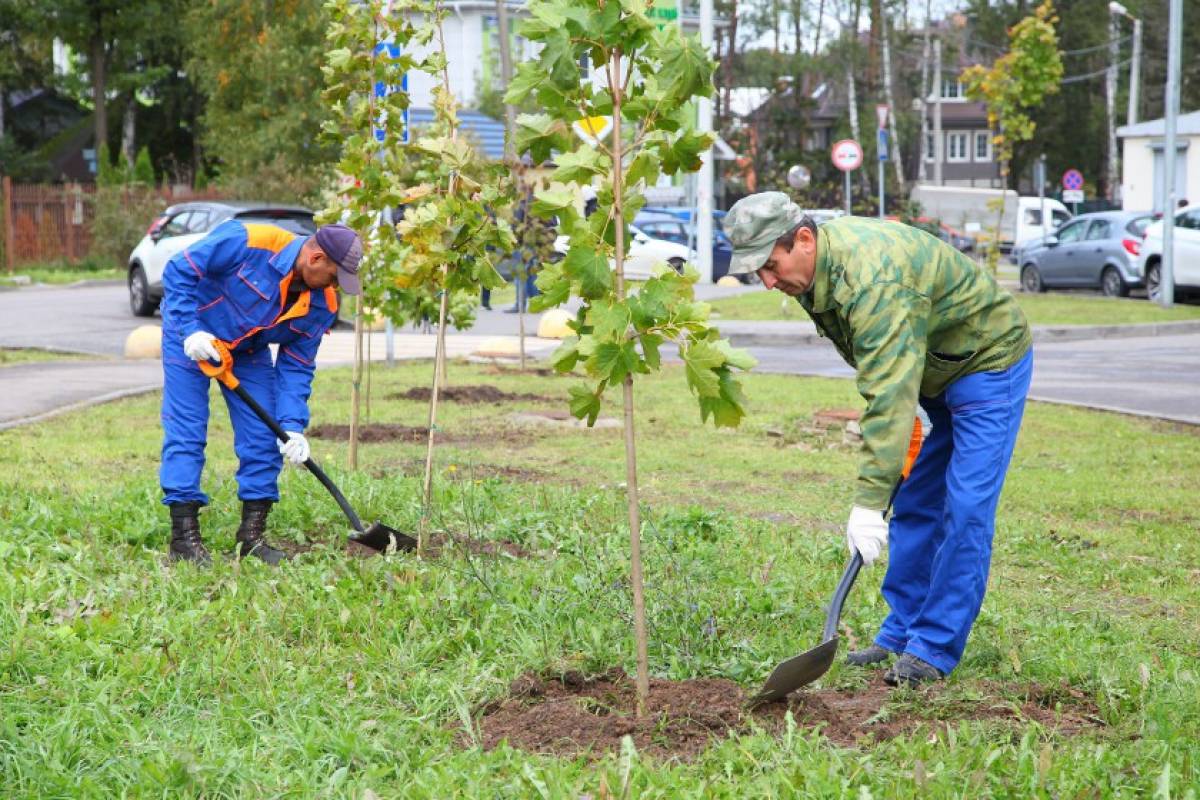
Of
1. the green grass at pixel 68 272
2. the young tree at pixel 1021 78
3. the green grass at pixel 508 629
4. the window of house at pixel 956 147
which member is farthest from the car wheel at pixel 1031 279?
the window of house at pixel 956 147

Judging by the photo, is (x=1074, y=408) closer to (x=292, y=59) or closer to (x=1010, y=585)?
(x=1010, y=585)

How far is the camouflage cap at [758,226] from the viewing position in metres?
4.33

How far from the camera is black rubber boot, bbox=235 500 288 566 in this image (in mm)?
6469

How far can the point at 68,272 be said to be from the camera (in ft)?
109

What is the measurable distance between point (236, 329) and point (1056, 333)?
15.4m

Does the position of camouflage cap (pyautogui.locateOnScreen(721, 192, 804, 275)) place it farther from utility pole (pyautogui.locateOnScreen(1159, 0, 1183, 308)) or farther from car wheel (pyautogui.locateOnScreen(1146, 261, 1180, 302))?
car wheel (pyautogui.locateOnScreen(1146, 261, 1180, 302))

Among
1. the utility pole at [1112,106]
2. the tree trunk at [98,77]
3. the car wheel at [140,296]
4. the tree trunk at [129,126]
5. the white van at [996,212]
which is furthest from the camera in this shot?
the utility pole at [1112,106]

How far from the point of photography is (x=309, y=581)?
19.0 ft

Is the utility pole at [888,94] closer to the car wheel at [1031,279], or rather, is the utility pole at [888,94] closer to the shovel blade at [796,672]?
the car wheel at [1031,279]

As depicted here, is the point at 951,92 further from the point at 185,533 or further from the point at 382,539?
the point at 185,533

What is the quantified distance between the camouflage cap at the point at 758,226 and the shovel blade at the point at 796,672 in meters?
1.11

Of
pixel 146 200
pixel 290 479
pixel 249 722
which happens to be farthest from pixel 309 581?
pixel 146 200

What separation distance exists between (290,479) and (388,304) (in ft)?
12.4

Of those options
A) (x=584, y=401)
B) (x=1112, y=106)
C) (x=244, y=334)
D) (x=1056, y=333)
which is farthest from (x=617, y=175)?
(x=1112, y=106)
